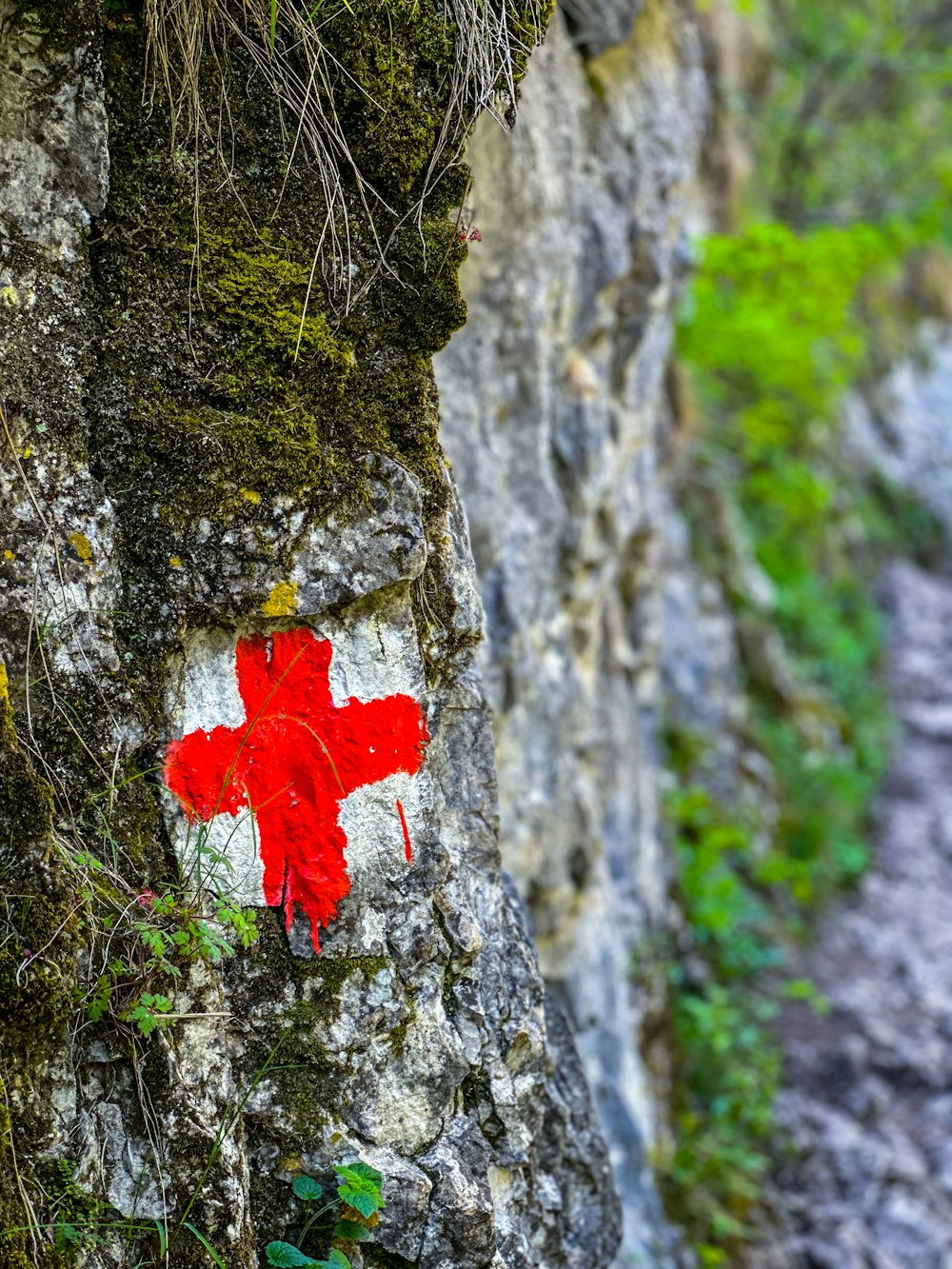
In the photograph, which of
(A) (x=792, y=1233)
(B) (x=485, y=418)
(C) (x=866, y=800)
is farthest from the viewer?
(C) (x=866, y=800)

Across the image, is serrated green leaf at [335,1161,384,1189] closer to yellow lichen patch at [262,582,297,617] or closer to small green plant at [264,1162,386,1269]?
small green plant at [264,1162,386,1269]

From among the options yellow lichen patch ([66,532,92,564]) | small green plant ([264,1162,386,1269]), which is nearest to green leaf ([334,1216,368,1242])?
small green plant ([264,1162,386,1269])

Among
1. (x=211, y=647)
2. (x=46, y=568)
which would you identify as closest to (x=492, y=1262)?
(x=211, y=647)

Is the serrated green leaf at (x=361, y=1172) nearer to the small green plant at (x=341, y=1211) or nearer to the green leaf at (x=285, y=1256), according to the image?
the small green plant at (x=341, y=1211)

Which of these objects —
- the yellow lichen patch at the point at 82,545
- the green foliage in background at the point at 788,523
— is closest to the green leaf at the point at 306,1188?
the yellow lichen patch at the point at 82,545

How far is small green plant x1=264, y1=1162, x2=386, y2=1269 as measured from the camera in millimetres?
2068

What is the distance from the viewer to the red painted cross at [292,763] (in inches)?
86.3

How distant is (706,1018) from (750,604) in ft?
12.6

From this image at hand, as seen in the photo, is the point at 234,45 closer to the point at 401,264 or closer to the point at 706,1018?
the point at 401,264

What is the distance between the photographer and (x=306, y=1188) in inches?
83.7

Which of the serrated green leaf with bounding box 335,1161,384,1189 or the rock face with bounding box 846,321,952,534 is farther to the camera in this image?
the rock face with bounding box 846,321,952,534

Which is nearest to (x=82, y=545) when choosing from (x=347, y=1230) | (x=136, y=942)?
(x=136, y=942)

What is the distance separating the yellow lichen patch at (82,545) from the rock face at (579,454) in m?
1.76

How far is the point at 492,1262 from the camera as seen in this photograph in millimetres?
2309
